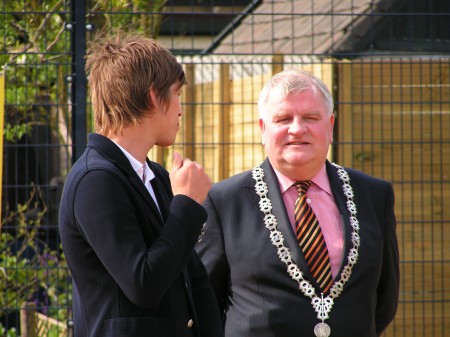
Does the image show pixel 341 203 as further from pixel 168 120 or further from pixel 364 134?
pixel 364 134

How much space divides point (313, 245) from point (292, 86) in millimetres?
568

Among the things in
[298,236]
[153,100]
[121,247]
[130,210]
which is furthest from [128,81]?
[298,236]

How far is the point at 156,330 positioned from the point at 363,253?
103 cm

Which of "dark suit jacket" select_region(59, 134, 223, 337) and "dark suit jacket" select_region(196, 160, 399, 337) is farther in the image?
"dark suit jacket" select_region(196, 160, 399, 337)

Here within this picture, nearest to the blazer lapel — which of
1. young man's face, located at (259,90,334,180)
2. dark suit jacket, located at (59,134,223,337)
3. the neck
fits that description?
young man's face, located at (259,90,334,180)

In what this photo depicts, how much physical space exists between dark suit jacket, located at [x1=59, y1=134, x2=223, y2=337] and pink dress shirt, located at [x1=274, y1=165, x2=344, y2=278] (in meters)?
0.84

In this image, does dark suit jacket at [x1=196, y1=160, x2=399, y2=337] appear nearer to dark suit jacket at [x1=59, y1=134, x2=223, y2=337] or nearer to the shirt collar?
the shirt collar

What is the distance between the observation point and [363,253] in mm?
3070

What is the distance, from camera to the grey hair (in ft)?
10.2

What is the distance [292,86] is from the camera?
122 inches

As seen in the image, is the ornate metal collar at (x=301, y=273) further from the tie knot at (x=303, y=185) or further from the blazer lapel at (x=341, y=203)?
the tie knot at (x=303, y=185)

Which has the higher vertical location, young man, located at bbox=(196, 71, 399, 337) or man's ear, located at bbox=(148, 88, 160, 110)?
man's ear, located at bbox=(148, 88, 160, 110)

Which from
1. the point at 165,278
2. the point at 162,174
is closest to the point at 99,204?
the point at 165,278

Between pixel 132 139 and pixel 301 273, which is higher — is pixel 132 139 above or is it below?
above
